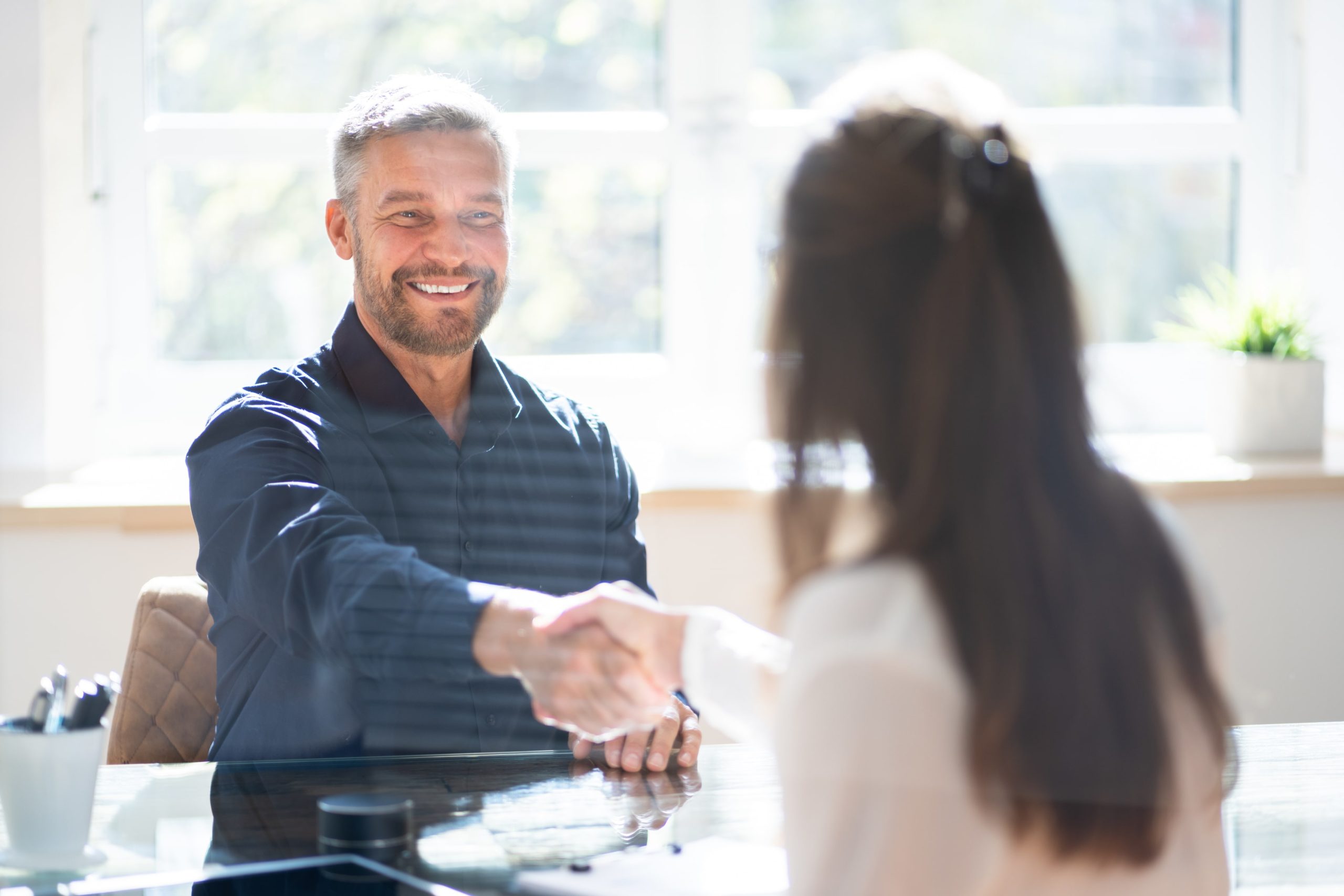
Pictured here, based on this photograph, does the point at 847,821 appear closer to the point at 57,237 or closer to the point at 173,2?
the point at 57,237

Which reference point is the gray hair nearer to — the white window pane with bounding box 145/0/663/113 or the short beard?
the short beard

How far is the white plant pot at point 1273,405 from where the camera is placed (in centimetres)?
215

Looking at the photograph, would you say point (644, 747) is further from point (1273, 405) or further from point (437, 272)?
point (1273, 405)

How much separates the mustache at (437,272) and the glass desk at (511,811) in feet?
1.67

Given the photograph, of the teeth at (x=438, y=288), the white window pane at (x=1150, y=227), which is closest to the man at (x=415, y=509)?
the teeth at (x=438, y=288)

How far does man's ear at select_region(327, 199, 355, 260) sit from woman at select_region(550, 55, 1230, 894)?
946 mm

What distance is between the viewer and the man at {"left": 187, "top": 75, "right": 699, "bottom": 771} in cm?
95

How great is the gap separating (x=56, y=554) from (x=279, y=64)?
858 millimetres

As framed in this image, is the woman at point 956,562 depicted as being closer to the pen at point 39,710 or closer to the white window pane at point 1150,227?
the pen at point 39,710

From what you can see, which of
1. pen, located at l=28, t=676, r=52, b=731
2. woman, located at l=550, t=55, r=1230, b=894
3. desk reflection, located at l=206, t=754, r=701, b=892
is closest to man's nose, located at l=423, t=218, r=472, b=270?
desk reflection, located at l=206, t=754, r=701, b=892

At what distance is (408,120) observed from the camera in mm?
1373

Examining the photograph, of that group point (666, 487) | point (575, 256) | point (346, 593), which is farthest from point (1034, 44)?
point (346, 593)

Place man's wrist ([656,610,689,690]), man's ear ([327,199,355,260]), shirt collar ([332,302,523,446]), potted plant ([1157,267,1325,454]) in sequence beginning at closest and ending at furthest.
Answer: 1. man's wrist ([656,610,689,690])
2. shirt collar ([332,302,523,446])
3. man's ear ([327,199,355,260])
4. potted plant ([1157,267,1325,454])

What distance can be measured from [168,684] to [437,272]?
0.49 m
